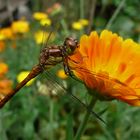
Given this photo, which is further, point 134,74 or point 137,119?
point 137,119

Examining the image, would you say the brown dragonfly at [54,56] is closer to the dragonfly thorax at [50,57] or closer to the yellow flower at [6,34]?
the dragonfly thorax at [50,57]

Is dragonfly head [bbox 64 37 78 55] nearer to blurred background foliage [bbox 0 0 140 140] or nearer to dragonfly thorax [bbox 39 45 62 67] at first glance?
dragonfly thorax [bbox 39 45 62 67]

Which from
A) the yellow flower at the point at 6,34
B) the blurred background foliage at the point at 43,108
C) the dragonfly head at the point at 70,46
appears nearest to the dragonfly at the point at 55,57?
the dragonfly head at the point at 70,46

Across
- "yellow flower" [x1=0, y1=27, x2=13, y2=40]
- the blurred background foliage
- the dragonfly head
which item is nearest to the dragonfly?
the dragonfly head

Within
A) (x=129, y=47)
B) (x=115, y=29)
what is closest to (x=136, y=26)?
(x=115, y=29)

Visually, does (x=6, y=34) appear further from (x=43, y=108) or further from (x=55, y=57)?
(x=55, y=57)

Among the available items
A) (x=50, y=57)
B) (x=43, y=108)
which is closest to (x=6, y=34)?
(x=43, y=108)

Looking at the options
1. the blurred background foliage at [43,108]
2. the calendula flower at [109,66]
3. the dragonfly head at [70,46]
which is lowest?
the blurred background foliage at [43,108]

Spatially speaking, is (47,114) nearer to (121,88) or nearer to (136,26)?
(121,88)
